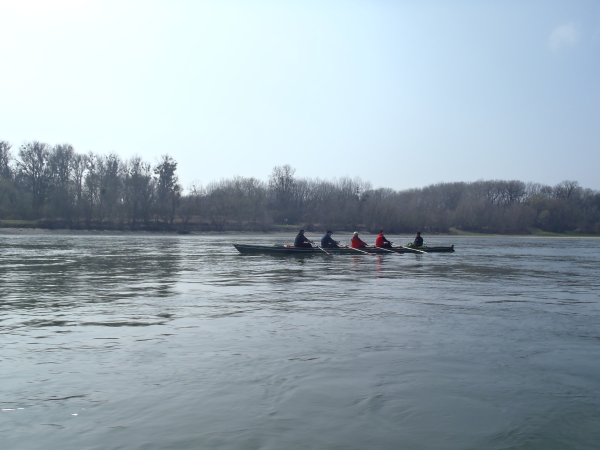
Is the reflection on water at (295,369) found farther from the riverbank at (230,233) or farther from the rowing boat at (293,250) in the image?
the riverbank at (230,233)

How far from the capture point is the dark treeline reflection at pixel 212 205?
70688 mm

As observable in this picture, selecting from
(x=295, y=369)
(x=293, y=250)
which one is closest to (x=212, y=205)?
(x=293, y=250)

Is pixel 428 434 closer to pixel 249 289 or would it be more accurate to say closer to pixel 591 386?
pixel 591 386

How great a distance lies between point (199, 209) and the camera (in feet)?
268

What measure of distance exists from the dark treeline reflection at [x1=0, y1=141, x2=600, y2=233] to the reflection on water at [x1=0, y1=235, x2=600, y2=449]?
2302 inches

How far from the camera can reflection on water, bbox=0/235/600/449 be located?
5820 millimetres

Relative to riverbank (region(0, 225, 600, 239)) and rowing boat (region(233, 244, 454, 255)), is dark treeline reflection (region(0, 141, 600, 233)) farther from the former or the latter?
rowing boat (region(233, 244, 454, 255))

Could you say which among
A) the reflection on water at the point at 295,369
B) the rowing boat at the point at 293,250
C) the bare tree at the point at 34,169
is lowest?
the reflection on water at the point at 295,369

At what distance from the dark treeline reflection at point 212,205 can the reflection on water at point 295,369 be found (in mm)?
Result: 58483

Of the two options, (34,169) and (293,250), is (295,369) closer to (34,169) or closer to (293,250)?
(293,250)

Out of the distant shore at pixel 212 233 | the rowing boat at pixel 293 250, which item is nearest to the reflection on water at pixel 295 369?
the rowing boat at pixel 293 250

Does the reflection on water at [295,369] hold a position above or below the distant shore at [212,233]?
below

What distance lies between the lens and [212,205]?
8112 centimetres

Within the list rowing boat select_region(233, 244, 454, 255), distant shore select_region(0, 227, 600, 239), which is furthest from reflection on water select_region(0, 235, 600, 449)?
distant shore select_region(0, 227, 600, 239)
